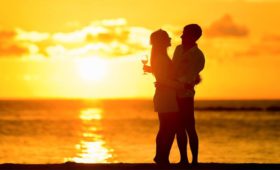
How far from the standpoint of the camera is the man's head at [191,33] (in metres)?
15.9

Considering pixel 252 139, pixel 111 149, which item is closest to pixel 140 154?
pixel 111 149

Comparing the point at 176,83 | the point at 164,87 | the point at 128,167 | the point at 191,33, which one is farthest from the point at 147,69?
the point at 128,167

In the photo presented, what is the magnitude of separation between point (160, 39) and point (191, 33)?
26.1 inches

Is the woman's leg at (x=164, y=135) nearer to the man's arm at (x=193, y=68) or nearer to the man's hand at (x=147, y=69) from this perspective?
the man's arm at (x=193, y=68)

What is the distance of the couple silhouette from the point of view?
52.2 feet

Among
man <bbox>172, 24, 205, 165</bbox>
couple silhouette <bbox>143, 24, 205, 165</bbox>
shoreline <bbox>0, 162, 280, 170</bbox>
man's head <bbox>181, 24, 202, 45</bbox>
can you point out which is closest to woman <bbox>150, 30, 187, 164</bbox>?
couple silhouette <bbox>143, 24, 205, 165</bbox>

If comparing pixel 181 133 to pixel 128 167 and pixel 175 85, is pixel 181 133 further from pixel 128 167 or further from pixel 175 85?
pixel 128 167

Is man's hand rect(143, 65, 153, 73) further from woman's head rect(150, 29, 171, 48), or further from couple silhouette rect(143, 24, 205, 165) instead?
woman's head rect(150, 29, 171, 48)

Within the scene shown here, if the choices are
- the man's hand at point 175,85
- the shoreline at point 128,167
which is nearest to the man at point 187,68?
the man's hand at point 175,85

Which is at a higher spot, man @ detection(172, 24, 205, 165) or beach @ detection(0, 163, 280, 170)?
man @ detection(172, 24, 205, 165)

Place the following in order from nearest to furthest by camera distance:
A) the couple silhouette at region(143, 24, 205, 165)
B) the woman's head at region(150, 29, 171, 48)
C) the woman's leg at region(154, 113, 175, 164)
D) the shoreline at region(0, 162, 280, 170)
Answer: the woman's head at region(150, 29, 171, 48) < the couple silhouette at region(143, 24, 205, 165) < the woman's leg at region(154, 113, 175, 164) < the shoreline at region(0, 162, 280, 170)

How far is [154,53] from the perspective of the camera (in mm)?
15930

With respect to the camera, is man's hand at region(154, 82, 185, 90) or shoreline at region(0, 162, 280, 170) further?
shoreline at region(0, 162, 280, 170)

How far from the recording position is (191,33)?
16031 millimetres
